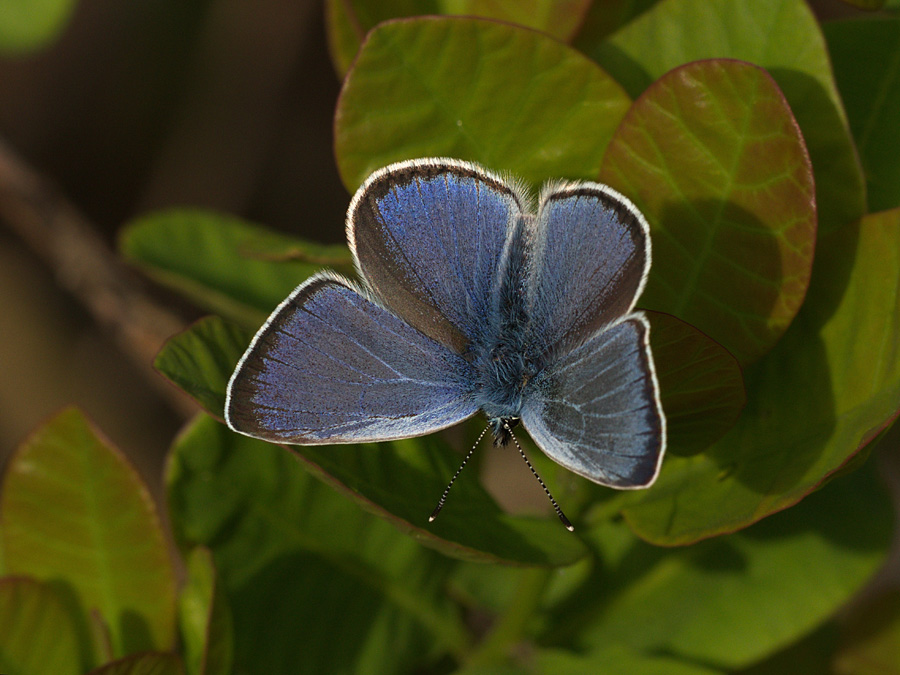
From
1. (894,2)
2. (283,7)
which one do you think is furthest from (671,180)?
(283,7)

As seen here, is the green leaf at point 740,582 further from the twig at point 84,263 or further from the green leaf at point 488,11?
the twig at point 84,263

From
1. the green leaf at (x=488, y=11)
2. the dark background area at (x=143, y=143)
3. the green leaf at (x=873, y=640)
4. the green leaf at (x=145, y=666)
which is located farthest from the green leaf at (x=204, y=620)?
the dark background area at (x=143, y=143)

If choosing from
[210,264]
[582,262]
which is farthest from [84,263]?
[582,262]

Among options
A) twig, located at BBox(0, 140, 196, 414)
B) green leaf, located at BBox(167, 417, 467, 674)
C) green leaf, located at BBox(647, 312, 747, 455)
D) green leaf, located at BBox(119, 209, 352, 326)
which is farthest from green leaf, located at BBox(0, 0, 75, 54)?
green leaf, located at BBox(647, 312, 747, 455)

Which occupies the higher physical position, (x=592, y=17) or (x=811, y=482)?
(x=592, y=17)

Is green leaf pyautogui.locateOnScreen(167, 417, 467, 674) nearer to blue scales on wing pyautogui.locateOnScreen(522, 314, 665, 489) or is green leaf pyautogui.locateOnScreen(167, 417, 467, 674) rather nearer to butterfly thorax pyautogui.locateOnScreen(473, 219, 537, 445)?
butterfly thorax pyautogui.locateOnScreen(473, 219, 537, 445)

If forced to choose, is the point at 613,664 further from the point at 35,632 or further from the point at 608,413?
the point at 35,632

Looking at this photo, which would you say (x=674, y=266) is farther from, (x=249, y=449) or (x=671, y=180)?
(x=249, y=449)
